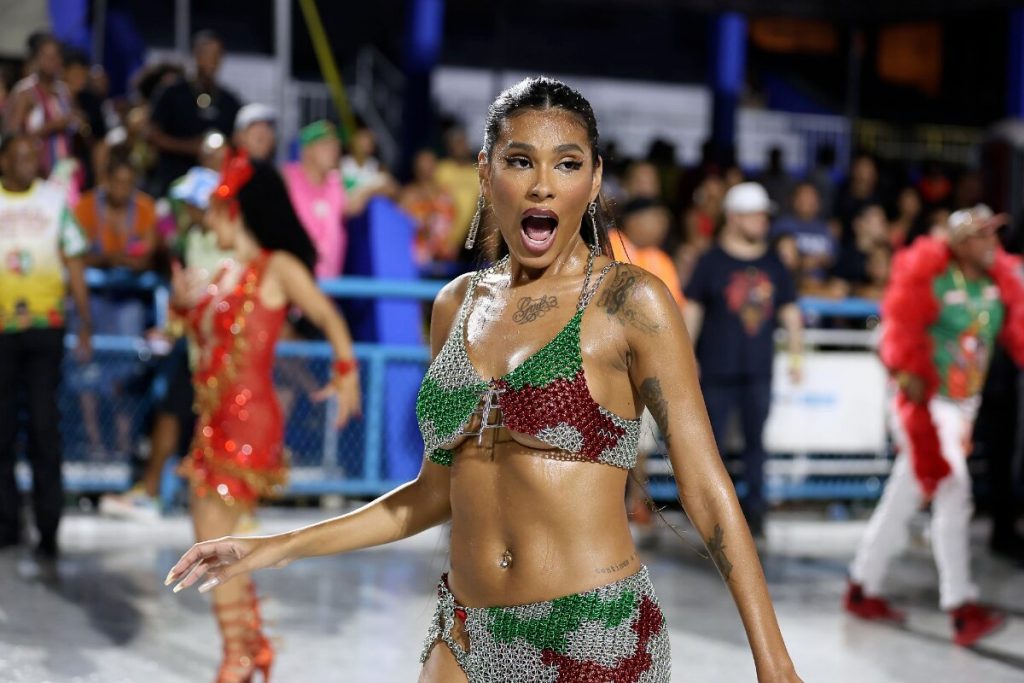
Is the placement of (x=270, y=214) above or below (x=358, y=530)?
above

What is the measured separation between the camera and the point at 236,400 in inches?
203

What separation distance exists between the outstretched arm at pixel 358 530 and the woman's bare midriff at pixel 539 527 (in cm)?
24

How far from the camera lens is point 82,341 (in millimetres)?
8023

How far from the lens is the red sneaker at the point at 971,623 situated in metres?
6.48

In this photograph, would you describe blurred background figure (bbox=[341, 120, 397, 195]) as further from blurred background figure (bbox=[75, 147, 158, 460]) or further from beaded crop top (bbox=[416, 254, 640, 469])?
beaded crop top (bbox=[416, 254, 640, 469])

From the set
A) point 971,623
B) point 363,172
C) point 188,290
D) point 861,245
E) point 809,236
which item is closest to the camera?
point 188,290

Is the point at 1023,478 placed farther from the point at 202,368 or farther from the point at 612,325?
the point at 612,325

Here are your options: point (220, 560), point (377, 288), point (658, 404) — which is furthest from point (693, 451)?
point (377, 288)

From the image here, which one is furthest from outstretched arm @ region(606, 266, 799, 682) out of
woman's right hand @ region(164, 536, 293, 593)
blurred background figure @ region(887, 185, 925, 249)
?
blurred background figure @ region(887, 185, 925, 249)

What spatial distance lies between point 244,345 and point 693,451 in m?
2.93

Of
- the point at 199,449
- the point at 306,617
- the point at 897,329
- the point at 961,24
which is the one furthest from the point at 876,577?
the point at 961,24

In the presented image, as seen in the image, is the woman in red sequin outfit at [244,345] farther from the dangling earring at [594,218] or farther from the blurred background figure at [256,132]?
the blurred background figure at [256,132]

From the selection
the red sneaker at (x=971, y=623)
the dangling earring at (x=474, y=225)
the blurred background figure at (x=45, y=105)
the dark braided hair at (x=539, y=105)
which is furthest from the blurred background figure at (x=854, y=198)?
the dark braided hair at (x=539, y=105)

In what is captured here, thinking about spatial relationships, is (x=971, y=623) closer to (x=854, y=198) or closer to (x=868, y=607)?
(x=868, y=607)
